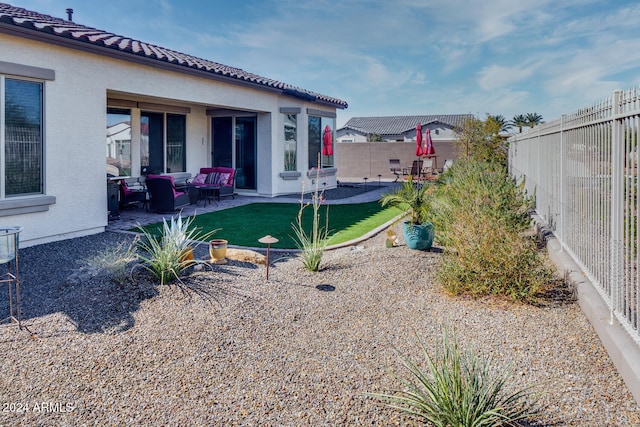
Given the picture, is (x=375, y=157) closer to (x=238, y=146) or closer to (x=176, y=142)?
(x=238, y=146)

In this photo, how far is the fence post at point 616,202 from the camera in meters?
4.07

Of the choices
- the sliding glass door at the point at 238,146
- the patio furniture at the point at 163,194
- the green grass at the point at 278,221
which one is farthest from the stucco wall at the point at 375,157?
the patio furniture at the point at 163,194

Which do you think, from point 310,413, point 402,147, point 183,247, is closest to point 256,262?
point 183,247

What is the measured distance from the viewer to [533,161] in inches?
420

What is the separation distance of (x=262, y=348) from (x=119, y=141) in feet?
37.5

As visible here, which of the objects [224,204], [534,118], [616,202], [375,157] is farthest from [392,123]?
[616,202]

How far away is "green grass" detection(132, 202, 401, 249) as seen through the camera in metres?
9.69

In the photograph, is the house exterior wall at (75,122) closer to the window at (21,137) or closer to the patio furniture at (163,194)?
the window at (21,137)

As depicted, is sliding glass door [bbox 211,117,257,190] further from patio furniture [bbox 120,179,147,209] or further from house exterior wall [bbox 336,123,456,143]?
house exterior wall [bbox 336,123,456,143]

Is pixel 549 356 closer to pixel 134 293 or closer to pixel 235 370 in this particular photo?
pixel 235 370

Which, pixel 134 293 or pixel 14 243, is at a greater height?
pixel 14 243

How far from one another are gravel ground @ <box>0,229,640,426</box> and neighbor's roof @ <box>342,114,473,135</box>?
5520 centimetres

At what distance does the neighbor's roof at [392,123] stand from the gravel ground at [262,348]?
5520cm

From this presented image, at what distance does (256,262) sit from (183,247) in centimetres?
129
